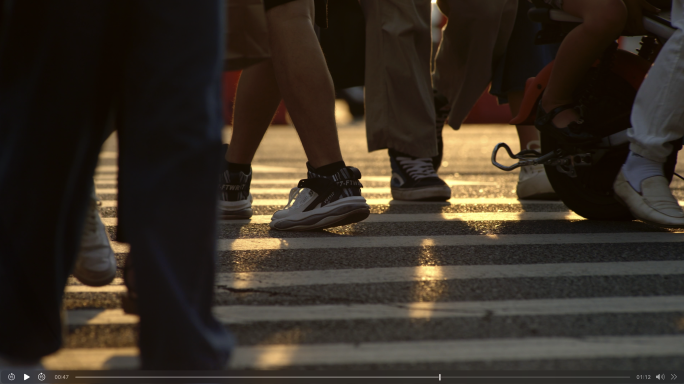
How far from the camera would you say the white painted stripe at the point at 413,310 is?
1.93 metres

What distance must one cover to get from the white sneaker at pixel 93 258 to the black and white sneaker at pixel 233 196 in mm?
1435

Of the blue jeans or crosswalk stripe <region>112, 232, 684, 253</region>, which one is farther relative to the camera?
crosswalk stripe <region>112, 232, 684, 253</region>

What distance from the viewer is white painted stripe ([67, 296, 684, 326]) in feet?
6.32

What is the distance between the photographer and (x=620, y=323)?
6.16 feet

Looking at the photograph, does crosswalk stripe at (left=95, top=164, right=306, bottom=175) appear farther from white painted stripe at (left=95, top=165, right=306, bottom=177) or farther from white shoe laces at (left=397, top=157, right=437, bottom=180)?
white shoe laces at (left=397, top=157, right=437, bottom=180)

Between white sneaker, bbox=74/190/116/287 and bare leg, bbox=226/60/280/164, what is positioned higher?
bare leg, bbox=226/60/280/164

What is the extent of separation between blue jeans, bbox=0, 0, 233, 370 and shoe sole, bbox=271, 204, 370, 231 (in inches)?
65.1

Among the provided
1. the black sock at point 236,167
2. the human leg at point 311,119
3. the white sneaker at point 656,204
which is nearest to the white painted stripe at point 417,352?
the white sneaker at point 656,204

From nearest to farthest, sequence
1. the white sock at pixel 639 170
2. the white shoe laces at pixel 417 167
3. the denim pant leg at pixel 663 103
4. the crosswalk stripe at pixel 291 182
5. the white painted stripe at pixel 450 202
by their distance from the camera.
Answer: the denim pant leg at pixel 663 103
the white sock at pixel 639 170
the white painted stripe at pixel 450 202
the white shoe laces at pixel 417 167
the crosswalk stripe at pixel 291 182

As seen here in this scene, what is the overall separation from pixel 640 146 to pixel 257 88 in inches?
66.4

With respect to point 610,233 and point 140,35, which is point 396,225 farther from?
point 140,35

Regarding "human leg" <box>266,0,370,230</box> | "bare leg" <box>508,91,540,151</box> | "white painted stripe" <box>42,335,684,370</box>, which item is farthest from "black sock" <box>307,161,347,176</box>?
"bare leg" <box>508,91,540,151</box>

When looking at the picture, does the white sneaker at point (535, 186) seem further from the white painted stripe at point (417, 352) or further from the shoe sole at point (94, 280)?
the shoe sole at point (94, 280)

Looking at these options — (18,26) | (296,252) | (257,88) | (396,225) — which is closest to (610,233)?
(396,225)
